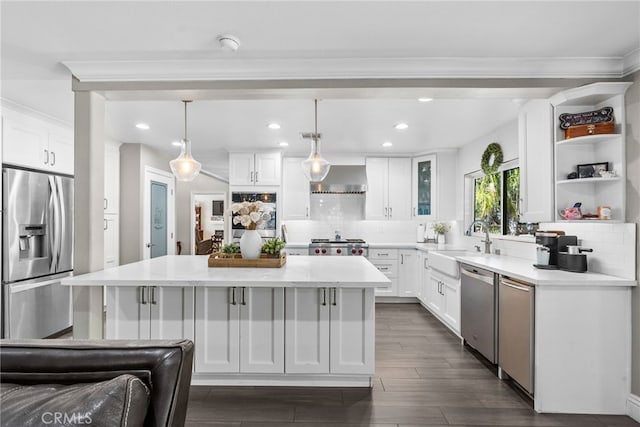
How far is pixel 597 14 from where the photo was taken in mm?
1885

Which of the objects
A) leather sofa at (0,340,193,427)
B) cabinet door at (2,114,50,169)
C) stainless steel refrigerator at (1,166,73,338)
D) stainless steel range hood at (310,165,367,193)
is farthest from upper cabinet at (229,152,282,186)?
leather sofa at (0,340,193,427)

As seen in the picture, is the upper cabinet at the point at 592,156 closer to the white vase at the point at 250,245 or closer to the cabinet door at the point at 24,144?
the white vase at the point at 250,245

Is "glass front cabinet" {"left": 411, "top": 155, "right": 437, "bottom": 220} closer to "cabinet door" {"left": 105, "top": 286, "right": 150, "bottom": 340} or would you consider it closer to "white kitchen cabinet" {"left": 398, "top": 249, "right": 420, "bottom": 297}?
"white kitchen cabinet" {"left": 398, "top": 249, "right": 420, "bottom": 297}

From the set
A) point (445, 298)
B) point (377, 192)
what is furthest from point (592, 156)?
point (377, 192)

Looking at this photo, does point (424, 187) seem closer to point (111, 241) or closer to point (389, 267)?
point (389, 267)

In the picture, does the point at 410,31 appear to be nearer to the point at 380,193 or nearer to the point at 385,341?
the point at 385,341

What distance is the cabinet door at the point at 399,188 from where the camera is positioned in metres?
5.67

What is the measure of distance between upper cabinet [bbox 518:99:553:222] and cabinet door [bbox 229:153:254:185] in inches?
147

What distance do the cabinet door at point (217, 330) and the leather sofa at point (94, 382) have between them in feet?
5.10

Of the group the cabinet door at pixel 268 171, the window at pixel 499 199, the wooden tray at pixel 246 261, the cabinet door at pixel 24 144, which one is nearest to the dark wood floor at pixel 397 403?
the wooden tray at pixel 246 261

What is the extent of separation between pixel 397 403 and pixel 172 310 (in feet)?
5.81

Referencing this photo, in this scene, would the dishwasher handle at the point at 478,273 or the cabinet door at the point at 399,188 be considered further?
the cabinet door at the point at 399,188

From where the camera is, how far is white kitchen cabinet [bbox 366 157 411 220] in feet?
18.6

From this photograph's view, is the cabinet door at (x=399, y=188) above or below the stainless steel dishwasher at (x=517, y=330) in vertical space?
above
